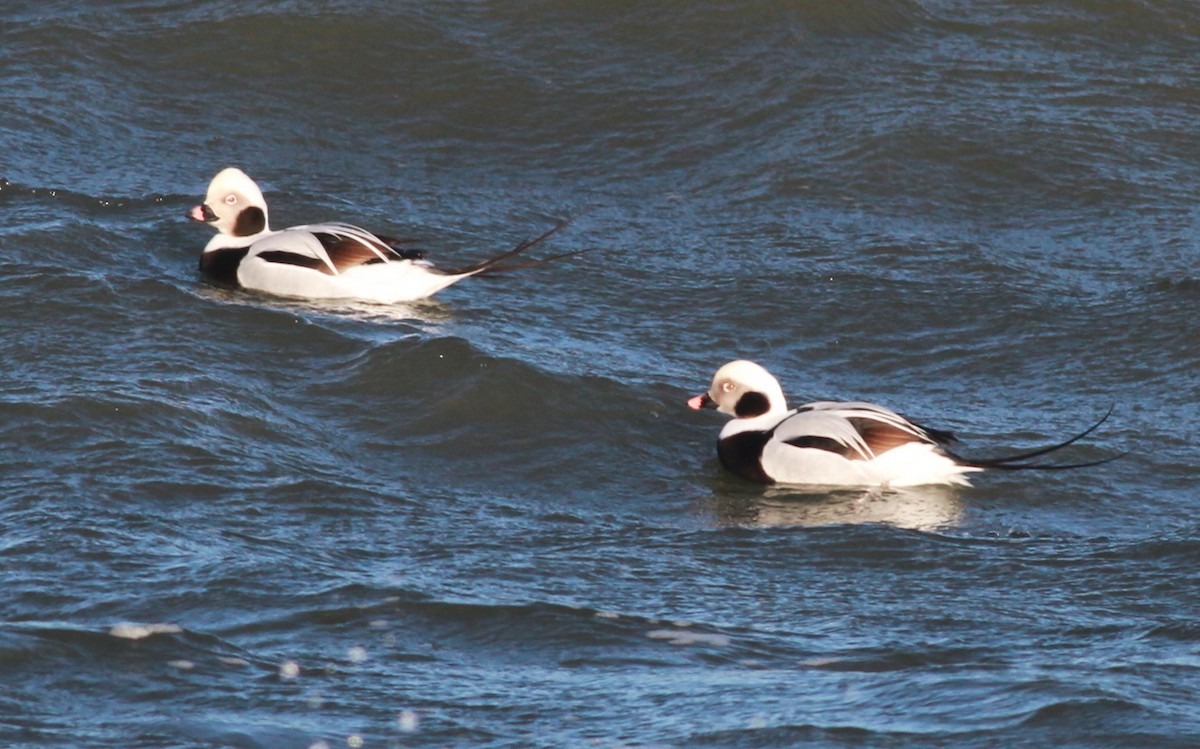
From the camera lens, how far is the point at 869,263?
410 inches

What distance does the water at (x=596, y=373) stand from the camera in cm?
548

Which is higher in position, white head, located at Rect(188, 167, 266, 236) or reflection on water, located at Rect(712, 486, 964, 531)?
white head, located at Rect(188, 167, 266, 236)

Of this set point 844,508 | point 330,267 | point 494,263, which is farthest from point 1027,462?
point 330,267

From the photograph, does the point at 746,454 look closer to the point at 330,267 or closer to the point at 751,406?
the point at 751,406

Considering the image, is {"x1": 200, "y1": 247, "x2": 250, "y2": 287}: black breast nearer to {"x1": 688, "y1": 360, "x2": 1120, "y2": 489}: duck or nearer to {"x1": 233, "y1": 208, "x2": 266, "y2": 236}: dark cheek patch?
{"x1": 233, "y1": 208, "x2": 266, "y2": 236}: dark cheek patch

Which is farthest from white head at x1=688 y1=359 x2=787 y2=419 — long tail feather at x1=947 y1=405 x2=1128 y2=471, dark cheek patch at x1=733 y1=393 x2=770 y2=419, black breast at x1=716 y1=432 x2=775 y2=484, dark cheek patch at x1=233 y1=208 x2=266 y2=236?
dark cheek patch at x1=233 y1=208 x2=266 y2=236

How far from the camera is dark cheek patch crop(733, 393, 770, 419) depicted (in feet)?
26.9

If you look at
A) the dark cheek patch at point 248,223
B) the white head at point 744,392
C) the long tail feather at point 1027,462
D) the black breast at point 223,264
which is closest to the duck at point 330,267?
the black breast at point 223,264

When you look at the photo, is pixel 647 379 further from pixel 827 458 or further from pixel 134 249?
pixel 134 249

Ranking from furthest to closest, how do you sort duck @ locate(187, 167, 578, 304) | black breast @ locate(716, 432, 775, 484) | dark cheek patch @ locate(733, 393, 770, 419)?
duck @ locate(187, 167, 578, 304) → dark cheek patch @ locate(733, 393, 770, 419) → black breast @ locate(716, 432, 775, 484)

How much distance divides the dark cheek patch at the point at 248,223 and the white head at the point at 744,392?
3040 millimetres

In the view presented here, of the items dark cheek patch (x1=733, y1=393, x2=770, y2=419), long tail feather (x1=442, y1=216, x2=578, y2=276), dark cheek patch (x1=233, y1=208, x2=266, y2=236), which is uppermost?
dark cheek patch (x1=233, y1=208, x2=266, y2=236)

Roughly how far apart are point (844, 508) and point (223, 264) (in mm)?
3801

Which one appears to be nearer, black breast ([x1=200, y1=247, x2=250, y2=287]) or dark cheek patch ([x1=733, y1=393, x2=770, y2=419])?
dark cheek patch ([x1=733, y1=393, x2=770, y2=419])
